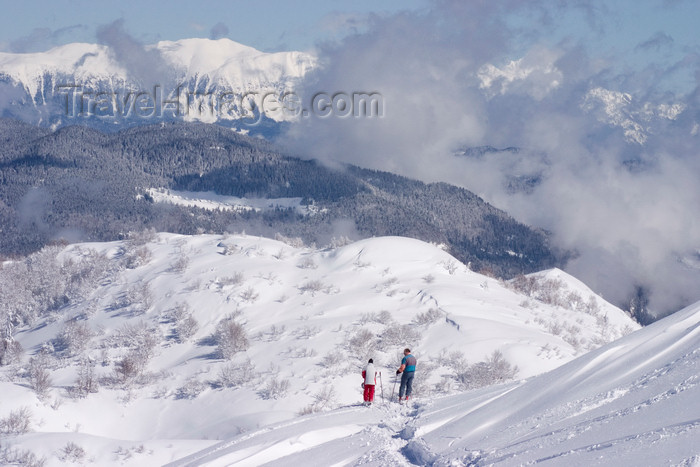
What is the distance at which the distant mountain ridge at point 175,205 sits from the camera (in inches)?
5738

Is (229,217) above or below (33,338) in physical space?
above

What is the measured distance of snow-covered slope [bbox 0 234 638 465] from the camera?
81.5 ft

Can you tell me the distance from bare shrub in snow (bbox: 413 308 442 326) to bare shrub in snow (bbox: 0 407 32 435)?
16.6 meters

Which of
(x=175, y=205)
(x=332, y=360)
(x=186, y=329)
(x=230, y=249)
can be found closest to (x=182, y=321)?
(x=186, y=329)

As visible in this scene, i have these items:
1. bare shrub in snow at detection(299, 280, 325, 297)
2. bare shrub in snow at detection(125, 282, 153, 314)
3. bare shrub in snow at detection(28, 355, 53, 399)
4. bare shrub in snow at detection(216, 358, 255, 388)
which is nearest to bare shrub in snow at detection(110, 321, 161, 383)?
bare shrub in snow at detection(125, 282, 153, 314)

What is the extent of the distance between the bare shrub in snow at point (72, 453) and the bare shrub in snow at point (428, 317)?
→ 17.7m

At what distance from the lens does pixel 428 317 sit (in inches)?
1339

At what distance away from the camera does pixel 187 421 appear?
2636 cm

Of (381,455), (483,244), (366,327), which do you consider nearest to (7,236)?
(483,244)

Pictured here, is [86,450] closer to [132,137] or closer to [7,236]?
[7,236]

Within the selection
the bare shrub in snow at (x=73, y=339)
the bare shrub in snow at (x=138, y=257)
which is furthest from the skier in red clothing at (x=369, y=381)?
the bare shrub in snow at (x=138, y=257)

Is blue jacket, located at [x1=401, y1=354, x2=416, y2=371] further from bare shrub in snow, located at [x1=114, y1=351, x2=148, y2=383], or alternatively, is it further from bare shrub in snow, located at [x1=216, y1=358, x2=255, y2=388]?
bare shrub in snow, located at [x1=114, y1=351, x2=148, y2=383]

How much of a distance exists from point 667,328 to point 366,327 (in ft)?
63.6

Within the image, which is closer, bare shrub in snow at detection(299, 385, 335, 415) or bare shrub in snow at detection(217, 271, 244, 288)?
bare shrub in snow at detection(299, 385, 335, 415)
